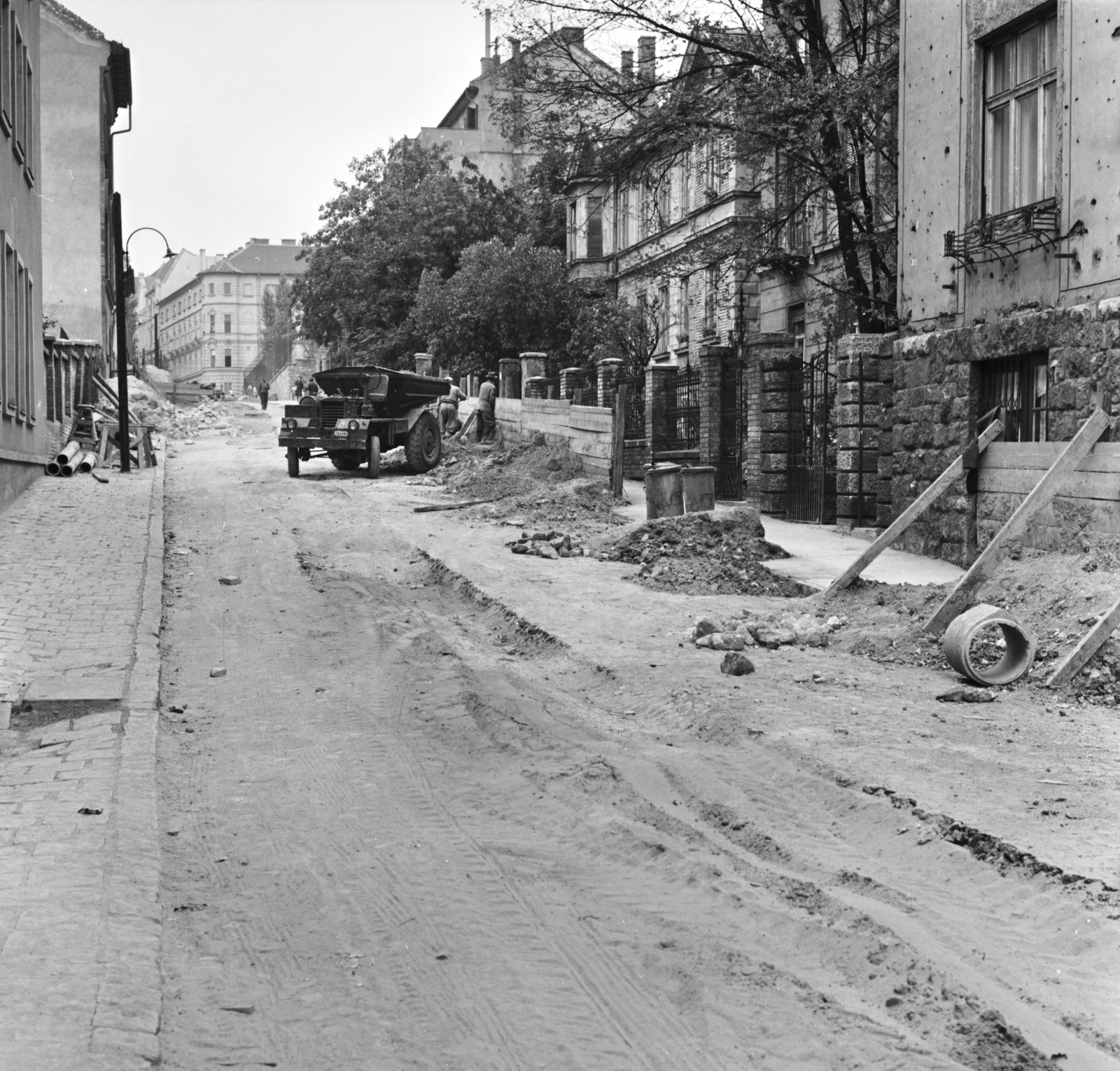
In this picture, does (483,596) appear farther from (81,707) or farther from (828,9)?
(828,9)

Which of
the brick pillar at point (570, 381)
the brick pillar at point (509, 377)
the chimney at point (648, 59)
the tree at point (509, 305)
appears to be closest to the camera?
the chimney at point (648, 59)

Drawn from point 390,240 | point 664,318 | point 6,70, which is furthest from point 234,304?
point 6,70

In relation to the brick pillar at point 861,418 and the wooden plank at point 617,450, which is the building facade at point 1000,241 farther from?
the wooden plank at point 617,450

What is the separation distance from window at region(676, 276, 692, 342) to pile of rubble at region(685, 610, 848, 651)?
2840 centimetres

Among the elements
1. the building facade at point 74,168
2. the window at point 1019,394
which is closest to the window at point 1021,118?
the window at point 1019,394

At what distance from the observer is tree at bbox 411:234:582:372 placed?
37531 millimetres

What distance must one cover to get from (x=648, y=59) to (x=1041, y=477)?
10245mm

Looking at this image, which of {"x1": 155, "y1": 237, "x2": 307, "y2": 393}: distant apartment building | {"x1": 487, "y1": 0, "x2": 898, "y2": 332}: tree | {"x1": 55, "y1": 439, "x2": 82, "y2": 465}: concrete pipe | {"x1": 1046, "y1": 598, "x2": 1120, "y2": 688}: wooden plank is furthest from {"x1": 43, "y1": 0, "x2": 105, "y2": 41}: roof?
{"x1": 155, "y1": 237, "x2": 307, "y2": 393}: distant apartment building

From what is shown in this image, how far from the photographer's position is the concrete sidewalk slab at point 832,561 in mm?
13000

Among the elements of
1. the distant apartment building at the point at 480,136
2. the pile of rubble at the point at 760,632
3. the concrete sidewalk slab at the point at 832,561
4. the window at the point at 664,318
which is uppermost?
the distant apartment building at the point at 480,136

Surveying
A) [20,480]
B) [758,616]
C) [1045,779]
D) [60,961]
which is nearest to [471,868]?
[60,961]

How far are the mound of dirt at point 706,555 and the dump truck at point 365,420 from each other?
11.3 m

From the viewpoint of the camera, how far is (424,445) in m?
26.2

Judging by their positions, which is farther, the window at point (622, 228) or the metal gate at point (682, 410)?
the window at point (622, 228)
